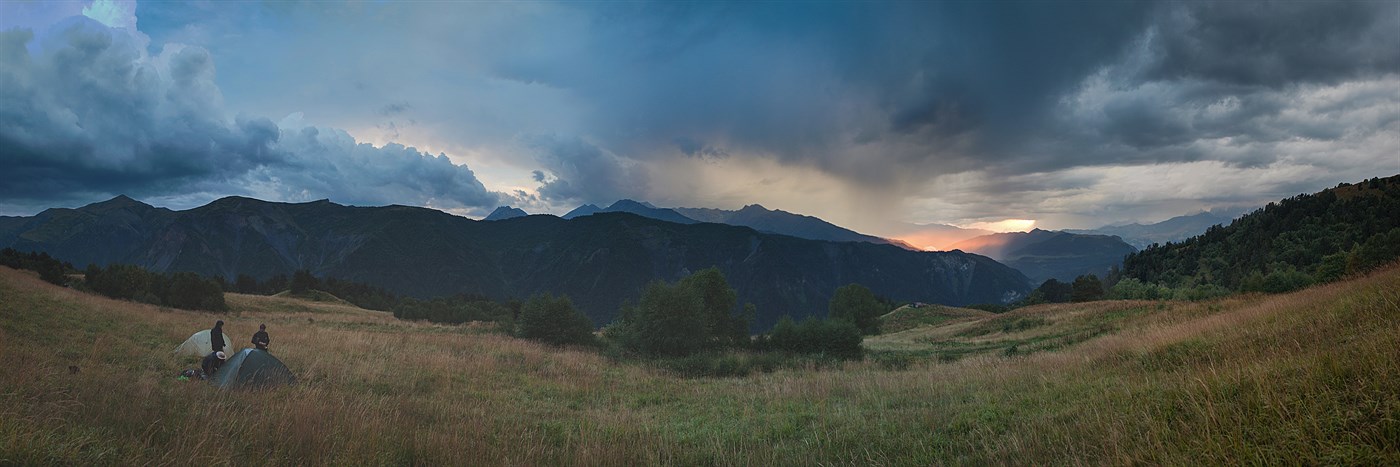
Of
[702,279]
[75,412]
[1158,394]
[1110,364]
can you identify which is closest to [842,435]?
[1158,394]

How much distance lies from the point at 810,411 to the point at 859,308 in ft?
133

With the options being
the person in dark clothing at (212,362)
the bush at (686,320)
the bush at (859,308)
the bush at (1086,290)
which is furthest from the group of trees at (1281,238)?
the person in dark clothing at (212,362)

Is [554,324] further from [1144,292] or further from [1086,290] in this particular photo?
[1086,290]

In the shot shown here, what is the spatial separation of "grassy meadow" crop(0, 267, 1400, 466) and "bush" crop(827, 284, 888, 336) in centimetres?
3501

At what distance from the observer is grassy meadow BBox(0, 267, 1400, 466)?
5.10 meters

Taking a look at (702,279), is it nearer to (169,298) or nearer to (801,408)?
(801,408)

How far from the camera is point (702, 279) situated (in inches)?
1245

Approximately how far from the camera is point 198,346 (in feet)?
54.6

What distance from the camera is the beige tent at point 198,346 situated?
16375 millimetres

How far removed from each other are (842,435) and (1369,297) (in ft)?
29.4

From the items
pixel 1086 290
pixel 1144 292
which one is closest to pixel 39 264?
pixel 1144 292

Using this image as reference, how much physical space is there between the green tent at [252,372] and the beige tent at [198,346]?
493 centimetres

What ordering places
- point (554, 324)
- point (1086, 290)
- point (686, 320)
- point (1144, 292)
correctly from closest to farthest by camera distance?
point (686, 320), point (554, 324), point (1144, 292), point (1086, 290)

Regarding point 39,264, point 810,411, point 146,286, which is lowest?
point 810,411
